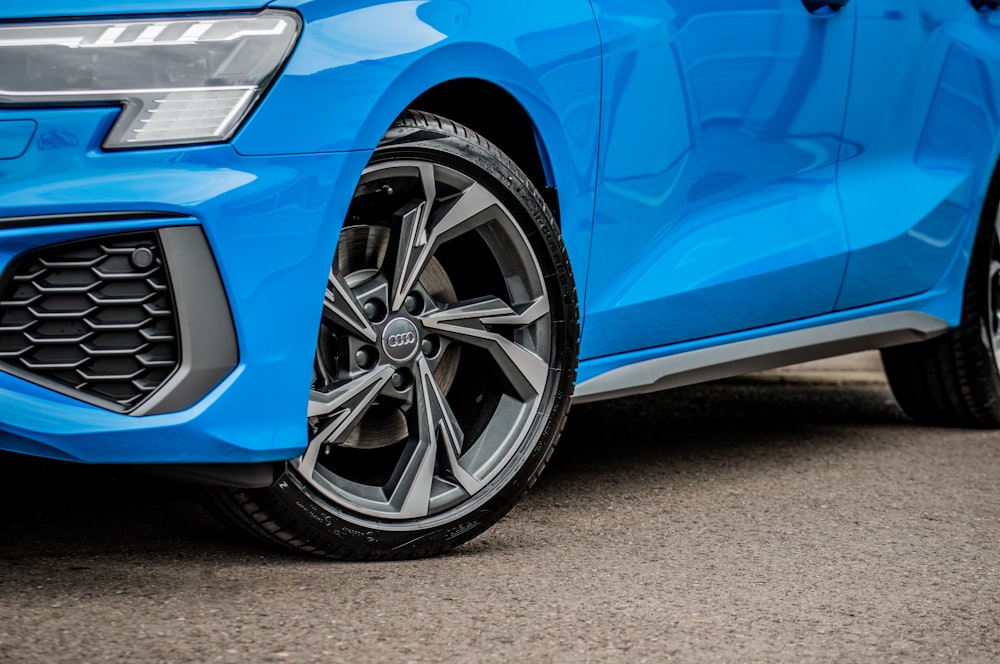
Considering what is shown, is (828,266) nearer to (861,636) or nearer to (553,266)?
(553,266)

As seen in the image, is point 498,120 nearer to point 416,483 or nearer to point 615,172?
point 615,172

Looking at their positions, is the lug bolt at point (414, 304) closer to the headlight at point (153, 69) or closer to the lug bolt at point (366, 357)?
the lug bolt at point (366, 357)

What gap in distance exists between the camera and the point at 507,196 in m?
2.89

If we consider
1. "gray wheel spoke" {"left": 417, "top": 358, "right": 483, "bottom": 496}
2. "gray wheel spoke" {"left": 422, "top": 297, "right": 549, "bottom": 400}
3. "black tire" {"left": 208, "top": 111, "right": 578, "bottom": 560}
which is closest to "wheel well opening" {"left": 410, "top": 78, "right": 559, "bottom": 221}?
"black tire" {"left": 208, "top": 111, "right": 578, "bottom": 560}

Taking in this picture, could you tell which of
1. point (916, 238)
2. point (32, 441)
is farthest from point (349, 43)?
point (916, 238)

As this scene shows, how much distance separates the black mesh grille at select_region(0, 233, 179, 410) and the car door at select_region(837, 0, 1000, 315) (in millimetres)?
2019

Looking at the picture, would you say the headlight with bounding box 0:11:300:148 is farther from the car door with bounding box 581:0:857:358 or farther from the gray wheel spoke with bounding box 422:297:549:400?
the car door with bounding box 581:0:857:358

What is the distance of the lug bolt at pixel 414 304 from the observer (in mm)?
2826

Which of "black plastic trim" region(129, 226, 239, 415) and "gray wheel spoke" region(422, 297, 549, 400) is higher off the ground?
"black plastic trim" region(129, 226, 239, 415)

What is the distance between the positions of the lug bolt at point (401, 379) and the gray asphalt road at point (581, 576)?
0.35 metres

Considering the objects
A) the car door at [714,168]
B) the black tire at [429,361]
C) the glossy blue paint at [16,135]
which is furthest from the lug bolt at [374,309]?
the glossy blue paint at [16,135]

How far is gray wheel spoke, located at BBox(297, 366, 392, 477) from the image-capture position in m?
2.65

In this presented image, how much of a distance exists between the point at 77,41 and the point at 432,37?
65 centimetres

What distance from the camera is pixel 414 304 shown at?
9.31ft
